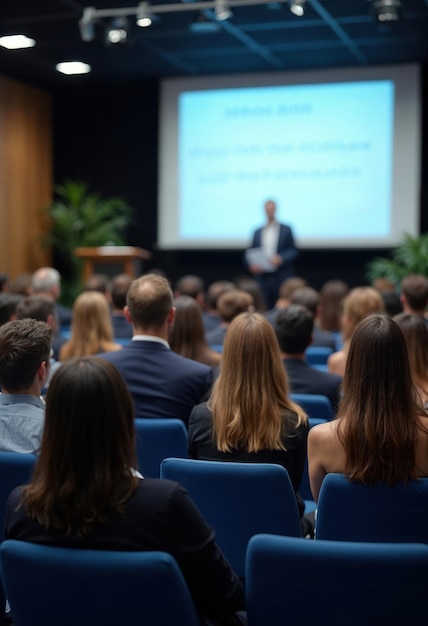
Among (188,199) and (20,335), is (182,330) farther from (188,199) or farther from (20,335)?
(188,199)

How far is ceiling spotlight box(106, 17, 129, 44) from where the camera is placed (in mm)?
7461

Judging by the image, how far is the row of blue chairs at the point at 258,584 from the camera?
1445 mm

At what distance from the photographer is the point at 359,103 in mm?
9633

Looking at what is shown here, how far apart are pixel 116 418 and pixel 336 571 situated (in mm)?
505

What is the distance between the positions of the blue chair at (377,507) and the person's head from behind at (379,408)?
3cm

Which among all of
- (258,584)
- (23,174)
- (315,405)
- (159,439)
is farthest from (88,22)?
(258,584)

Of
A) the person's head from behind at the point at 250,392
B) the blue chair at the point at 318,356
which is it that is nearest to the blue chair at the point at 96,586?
the person's head from behind at the point at 250,392

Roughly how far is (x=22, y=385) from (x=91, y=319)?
7.08 ft

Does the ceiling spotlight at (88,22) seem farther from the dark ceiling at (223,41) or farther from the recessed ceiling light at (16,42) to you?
the recessed ceiling light at (16,42)

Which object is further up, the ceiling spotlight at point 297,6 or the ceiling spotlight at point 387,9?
the ceiling spotlight at point 297,6

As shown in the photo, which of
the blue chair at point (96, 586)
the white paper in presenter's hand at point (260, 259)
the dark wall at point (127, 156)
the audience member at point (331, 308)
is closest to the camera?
the blue chair at point (96, 586)

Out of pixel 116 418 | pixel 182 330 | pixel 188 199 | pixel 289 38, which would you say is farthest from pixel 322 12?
pixel 116 418

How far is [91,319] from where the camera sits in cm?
444

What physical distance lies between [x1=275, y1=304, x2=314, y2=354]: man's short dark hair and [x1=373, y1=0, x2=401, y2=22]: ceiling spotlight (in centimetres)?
422
